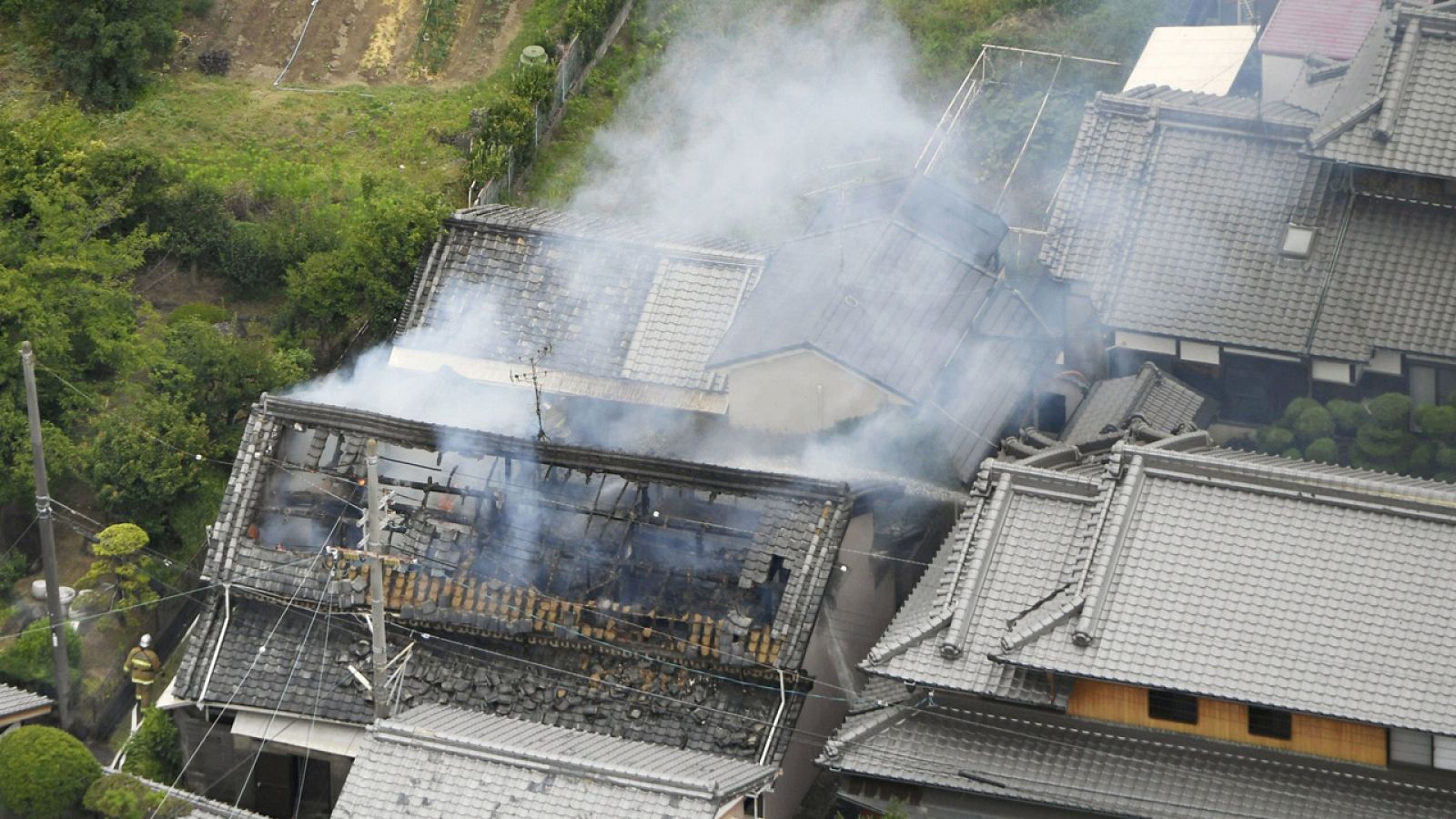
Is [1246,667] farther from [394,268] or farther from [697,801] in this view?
[394,268]

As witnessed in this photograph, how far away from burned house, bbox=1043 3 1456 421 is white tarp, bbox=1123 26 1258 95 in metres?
4.28

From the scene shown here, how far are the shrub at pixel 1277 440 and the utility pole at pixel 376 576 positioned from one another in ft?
53.5

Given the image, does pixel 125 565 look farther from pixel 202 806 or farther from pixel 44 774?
pixel 202 806

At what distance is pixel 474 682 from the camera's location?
3344cm

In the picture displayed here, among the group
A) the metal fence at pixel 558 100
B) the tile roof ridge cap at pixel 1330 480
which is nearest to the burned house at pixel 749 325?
the metal fence at pixel 558 100

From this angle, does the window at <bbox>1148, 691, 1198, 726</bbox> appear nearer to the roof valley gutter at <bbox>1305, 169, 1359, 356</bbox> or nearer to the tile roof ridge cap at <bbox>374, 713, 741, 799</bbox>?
the tile roof ridge cap at <bbox>374, 713, 741, 799</bbox>

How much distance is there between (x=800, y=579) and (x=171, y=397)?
13813mm

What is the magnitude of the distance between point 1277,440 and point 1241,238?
13.4 ft

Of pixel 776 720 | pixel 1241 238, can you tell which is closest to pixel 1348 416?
pixel 1241 238

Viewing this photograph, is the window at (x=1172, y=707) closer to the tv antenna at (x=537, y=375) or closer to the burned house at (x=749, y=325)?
the burned house at (x=749, y=325)

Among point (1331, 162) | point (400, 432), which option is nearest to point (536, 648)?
point (400, 432)

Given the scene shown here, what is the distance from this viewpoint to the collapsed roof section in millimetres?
33375

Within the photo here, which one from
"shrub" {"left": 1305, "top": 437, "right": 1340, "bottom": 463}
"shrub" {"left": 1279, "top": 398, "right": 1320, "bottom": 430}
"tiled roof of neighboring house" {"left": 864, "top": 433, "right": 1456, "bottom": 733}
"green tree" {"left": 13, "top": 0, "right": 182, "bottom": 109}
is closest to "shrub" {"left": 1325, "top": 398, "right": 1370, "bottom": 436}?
"shrub" {"left": 1279, "top": 398, "right": 1320, "bottom": 430}

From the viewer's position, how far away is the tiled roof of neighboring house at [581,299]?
39.1m
